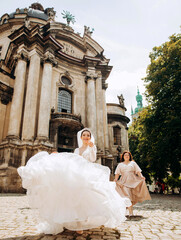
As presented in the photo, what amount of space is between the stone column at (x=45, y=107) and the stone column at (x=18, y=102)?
64.2 inches

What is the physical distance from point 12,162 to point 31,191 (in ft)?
37.1

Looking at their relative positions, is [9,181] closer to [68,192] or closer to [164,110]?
[68,192]

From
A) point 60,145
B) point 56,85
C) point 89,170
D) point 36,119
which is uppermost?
point 56,85

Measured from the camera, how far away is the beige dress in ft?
16.8

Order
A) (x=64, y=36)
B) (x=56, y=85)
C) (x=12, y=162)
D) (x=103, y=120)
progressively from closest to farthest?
(x=12, y=162)
(x=56, y=85)
(x=103, y=120)
(x=64, y=36)

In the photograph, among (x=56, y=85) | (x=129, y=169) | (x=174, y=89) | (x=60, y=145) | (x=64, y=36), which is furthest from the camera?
(x=64, y=36)

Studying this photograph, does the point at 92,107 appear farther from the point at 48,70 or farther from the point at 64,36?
the point at 64,36

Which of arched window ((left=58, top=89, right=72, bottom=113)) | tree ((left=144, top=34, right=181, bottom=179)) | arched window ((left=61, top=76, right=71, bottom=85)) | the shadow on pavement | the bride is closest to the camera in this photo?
the bride

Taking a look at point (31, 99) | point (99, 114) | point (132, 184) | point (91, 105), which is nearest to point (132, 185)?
point (132, 184)

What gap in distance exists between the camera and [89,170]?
286cm

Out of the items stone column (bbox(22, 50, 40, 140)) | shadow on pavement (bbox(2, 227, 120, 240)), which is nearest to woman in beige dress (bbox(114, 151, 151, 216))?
shadow on pavement (bbox(2, 227, 120, 240))

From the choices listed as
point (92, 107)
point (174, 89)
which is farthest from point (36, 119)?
point (174, 89)

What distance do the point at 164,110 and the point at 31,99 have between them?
Result: 11.1 meters

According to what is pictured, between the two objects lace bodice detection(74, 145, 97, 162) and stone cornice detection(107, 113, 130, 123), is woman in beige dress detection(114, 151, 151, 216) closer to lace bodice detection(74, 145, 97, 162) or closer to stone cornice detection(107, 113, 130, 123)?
lace bodice detection(74, 145, 97, 162)
